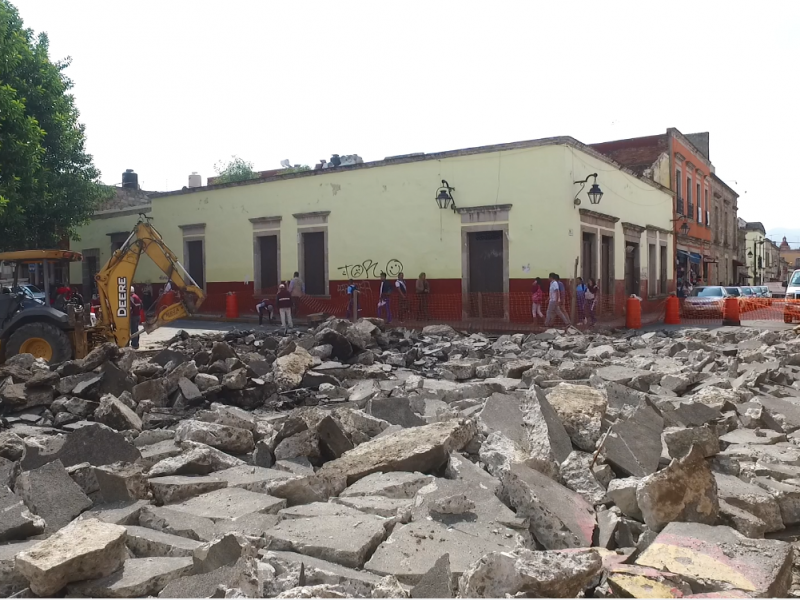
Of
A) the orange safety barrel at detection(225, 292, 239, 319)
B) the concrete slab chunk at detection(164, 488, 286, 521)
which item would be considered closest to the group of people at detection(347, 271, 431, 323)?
the orange safety barrel at detection(225, 292, 239, 319)

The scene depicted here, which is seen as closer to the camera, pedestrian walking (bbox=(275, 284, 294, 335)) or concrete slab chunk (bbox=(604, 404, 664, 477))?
concrete slab chunk (bbox=(604, 404, 664, 477))

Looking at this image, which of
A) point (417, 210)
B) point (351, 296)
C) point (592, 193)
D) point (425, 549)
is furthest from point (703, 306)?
point (425, 549)

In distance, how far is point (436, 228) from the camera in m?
19.3

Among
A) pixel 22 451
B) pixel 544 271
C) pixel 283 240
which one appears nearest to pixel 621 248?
pixel 544 271

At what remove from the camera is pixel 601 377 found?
7773 mm

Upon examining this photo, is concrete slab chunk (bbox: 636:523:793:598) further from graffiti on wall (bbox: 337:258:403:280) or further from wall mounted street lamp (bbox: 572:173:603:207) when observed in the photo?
graffiti on wall (bbox: 337:258:403:280)

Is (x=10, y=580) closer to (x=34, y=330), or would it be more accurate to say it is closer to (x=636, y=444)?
(x=636, y=444)

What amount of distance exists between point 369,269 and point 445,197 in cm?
383

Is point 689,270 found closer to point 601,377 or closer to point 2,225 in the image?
point 601,377

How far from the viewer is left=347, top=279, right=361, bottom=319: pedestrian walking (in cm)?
1943

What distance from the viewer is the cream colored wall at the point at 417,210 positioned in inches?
696

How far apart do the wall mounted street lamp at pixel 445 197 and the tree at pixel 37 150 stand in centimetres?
1156

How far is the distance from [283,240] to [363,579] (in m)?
20.2

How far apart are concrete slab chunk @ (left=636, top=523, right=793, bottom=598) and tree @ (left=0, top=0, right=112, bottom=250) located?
1695 centimetres
